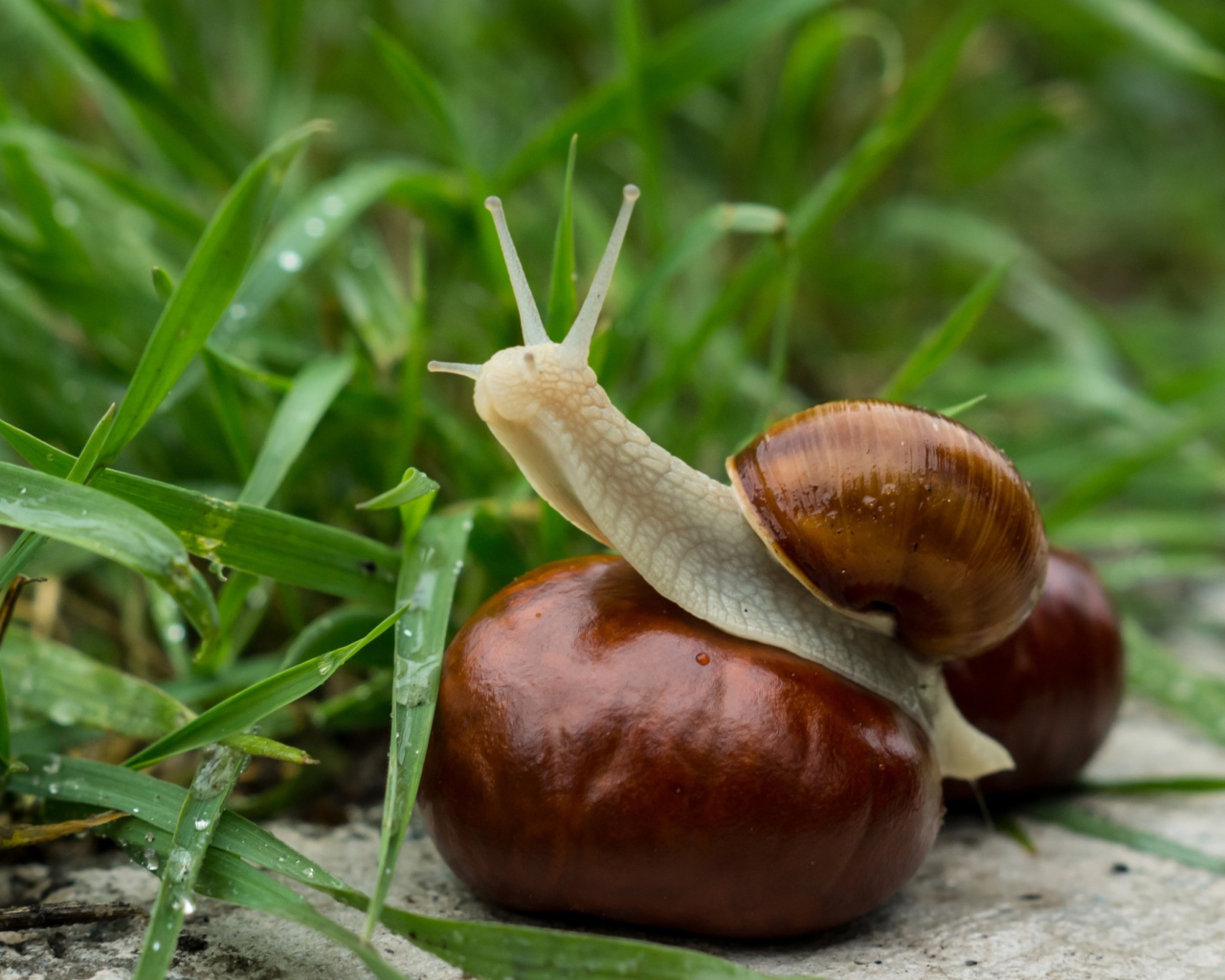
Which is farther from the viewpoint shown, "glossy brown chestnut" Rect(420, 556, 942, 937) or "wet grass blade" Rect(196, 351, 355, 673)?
"wet grass blade" Rect(196, 351, 355, 673)

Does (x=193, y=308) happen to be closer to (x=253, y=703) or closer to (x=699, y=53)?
(x=253, y=703)

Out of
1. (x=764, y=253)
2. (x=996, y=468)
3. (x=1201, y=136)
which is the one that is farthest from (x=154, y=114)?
(x=1201, y=136)

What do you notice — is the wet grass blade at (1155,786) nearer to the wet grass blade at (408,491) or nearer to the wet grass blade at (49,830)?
the wet grass blade at (408,491)

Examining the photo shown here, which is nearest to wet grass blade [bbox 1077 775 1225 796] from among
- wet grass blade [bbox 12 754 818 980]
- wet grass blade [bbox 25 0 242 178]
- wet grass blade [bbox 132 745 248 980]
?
wet grass blade [bbox 12 754 818 980]

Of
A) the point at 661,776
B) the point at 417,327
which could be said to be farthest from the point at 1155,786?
the point at 417,327

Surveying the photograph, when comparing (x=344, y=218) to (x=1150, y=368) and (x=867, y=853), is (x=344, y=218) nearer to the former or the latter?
(x=867, y=853)

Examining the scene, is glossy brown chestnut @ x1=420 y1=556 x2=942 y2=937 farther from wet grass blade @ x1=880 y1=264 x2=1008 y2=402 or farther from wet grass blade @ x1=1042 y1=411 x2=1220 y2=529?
wet grass blade @ x1=1042 y1=411 x2=1220 y2=529
